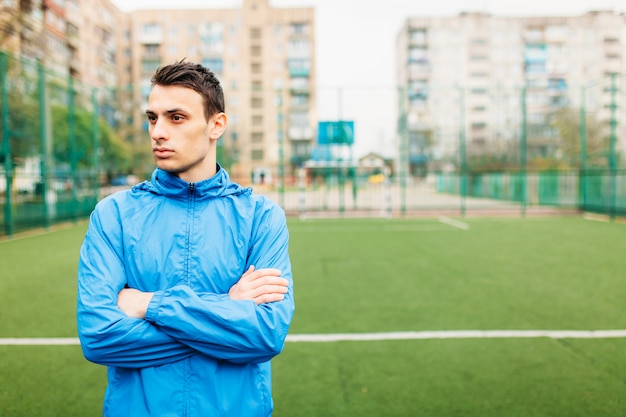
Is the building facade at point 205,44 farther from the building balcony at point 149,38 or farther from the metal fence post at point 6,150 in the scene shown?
the metal fence post at point 6,150

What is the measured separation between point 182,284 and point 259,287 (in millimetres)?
219

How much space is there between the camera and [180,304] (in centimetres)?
134

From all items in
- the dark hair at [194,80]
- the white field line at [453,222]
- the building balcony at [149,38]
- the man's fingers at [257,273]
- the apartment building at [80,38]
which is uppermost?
the building balcony at [149,38]

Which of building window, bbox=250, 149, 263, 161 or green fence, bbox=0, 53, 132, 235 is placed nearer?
green fence, bbox=0, 53, 132, 235

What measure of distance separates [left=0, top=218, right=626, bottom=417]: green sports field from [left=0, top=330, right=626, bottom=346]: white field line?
0.08ft

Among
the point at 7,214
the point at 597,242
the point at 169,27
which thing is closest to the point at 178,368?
the point at 597,242

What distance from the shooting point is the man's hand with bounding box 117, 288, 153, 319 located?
1396 mm

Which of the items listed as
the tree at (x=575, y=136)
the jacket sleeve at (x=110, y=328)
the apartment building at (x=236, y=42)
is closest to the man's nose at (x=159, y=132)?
the jacket sleeve at (x=110, y=328)

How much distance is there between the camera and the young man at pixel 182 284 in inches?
53.4

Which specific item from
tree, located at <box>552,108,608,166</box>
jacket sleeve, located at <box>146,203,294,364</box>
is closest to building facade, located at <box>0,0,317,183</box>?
tree, located at <box>552,108,608,166</box>

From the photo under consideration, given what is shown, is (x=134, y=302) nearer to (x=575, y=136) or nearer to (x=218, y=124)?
(x=218, y=124)

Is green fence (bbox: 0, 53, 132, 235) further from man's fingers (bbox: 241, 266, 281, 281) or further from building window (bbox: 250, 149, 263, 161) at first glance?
man's fingers (bbox: 241, 266, 281, 281)

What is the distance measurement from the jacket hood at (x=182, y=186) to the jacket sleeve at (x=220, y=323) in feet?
0.99

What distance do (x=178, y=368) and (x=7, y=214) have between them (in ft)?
36.9
